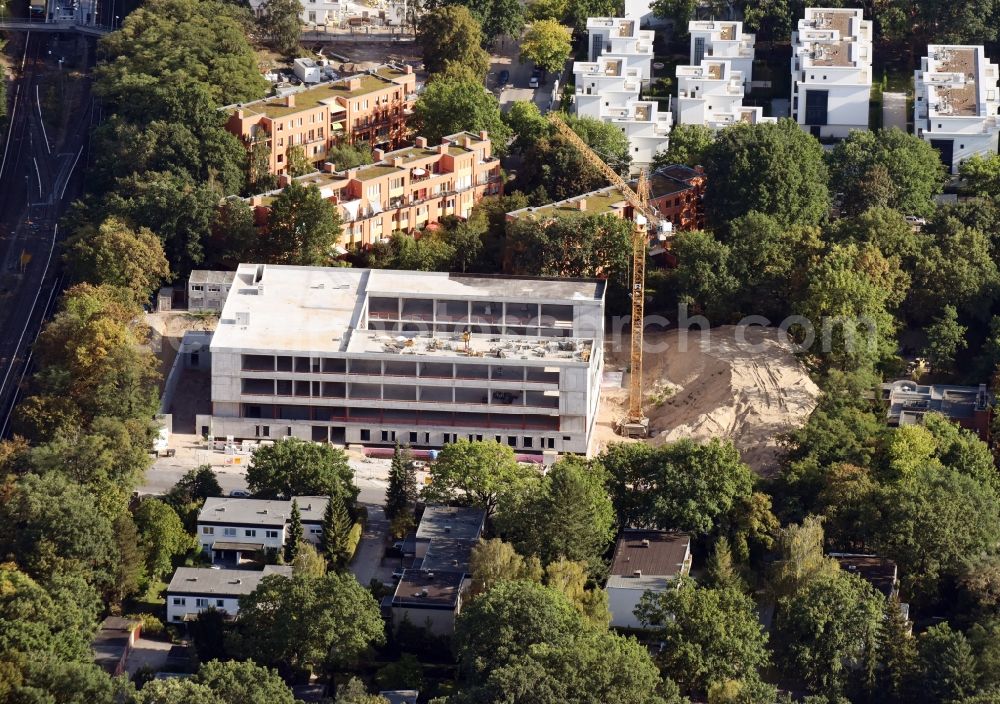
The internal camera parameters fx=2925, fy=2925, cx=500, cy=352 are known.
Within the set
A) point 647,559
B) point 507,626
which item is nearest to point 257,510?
point 507,626

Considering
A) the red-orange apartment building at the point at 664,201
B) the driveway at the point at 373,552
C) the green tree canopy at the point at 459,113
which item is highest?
the green tree canopy at the point at 459,113

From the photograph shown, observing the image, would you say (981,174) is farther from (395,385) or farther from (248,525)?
(248,525)

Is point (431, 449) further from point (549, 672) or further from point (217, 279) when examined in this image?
point (549, 672)

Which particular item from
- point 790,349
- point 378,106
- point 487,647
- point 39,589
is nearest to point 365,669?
point 487,647

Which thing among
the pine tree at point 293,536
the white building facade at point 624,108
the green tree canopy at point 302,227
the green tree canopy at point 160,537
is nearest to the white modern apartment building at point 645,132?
the white building facade at point 624,108

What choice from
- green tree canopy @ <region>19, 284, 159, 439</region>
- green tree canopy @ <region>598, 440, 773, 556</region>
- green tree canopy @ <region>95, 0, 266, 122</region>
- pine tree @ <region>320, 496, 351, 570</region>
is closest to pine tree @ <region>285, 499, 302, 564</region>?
pine tree @ <region>320, 496, 351, 570</region>

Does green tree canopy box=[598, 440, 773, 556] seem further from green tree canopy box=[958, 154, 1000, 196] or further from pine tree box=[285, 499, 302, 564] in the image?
green tree canopy box=[958, 154, 1000, 196]

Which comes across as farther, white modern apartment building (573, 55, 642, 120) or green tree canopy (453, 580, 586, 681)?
white modern apartment building (573, 55, 642, 120)

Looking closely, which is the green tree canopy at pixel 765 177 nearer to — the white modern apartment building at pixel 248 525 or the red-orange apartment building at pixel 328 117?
the red-orange apartment building at pixel 328 117
